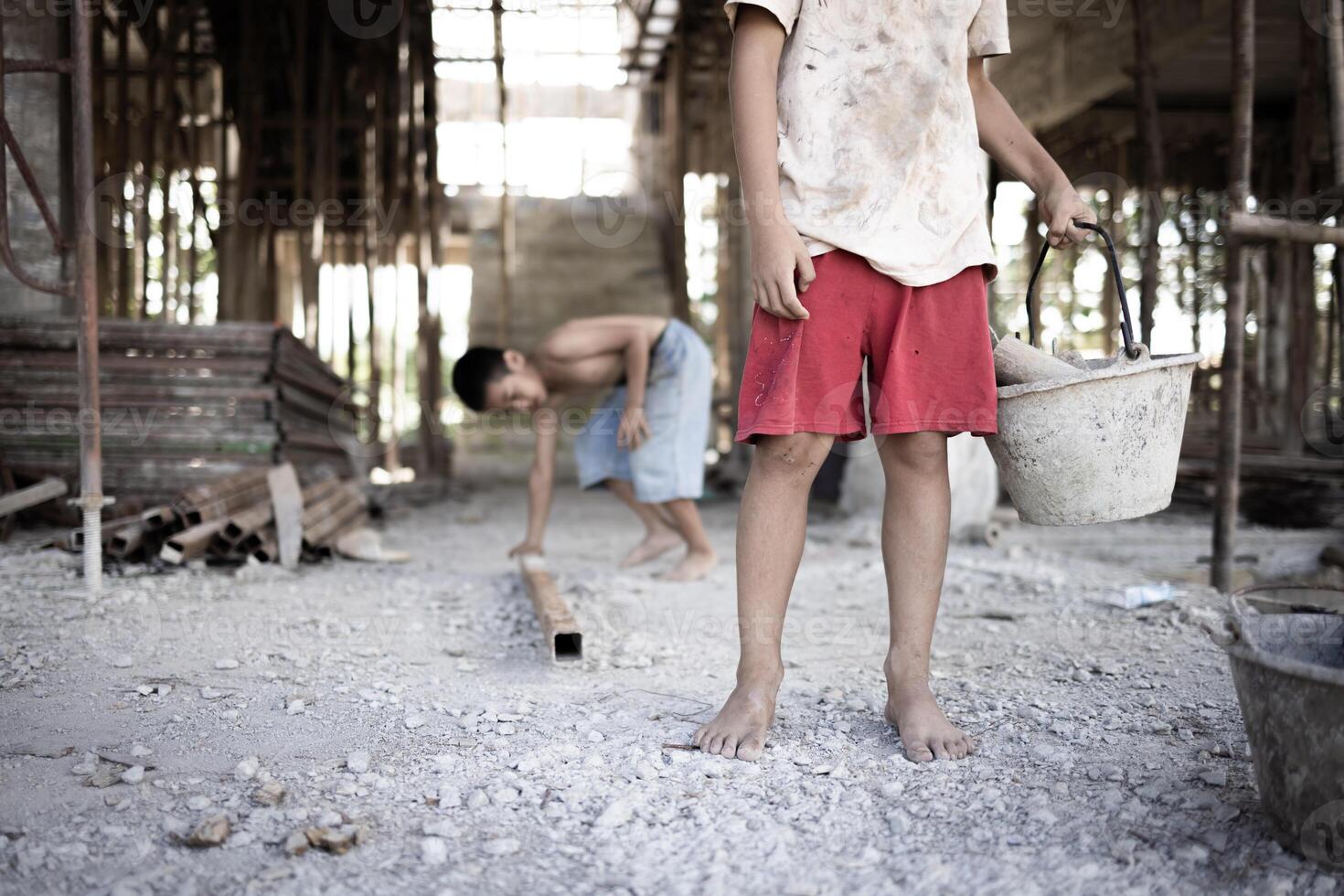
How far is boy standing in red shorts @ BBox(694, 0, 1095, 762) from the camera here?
2033mm

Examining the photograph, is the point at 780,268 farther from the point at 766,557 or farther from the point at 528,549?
the point at 528,549

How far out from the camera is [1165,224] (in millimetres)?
12023

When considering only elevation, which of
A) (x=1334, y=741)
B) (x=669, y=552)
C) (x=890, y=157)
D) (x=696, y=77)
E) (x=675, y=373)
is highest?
(x=696, y=77)

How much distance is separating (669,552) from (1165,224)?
31.1 feet

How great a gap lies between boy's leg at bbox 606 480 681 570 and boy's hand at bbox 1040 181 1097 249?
2.81 metres

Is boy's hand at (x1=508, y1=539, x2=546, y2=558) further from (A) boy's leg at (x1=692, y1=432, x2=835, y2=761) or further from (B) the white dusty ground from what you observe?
(A) boy's leg at (x1=692, y1=432, x2=835, y2=761)

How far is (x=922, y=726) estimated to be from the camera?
2.08 metres

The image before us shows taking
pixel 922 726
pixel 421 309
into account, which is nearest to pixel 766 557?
pixel 922 726

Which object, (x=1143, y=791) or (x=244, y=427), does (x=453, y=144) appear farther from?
(x=1143, y=791)

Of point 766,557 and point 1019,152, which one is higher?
point 1019,152

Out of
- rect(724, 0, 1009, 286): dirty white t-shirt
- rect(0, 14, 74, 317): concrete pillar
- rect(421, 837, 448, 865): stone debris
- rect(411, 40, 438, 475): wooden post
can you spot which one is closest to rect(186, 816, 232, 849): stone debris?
rect(421, 837, 448, 865): stone debris

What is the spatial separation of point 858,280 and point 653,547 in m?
2.85

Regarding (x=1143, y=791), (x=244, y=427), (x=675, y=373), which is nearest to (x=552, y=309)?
(x=244, y=427)

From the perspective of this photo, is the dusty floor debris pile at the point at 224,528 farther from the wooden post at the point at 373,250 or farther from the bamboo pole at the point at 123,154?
the bamboo pole at the point at 123,154
